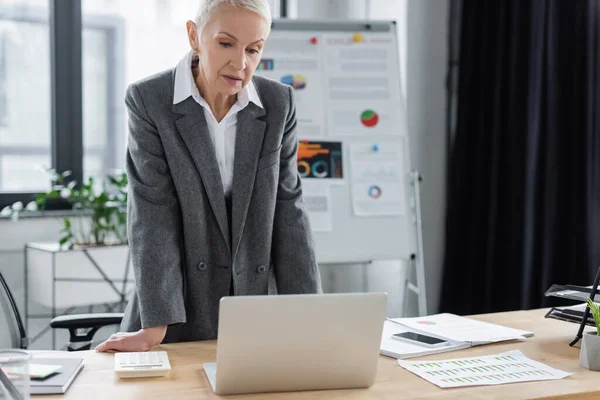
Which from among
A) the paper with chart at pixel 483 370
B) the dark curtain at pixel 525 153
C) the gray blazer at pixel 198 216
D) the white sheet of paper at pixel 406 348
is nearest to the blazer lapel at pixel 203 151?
the gray blazer at pixel 198 216

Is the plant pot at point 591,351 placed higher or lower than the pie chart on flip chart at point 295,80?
lower

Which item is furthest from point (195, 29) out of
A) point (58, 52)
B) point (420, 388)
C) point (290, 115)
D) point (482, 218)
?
point (482, 218)

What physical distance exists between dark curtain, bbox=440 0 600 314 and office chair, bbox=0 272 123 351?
2.00 metres

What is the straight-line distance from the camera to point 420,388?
4.34 feet

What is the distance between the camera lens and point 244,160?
5.66ft

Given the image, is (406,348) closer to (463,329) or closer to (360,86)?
(463,329)

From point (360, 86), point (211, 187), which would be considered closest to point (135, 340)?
point (211, 187)

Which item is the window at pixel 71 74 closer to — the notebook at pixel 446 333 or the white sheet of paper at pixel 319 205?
the white sheet of paper at pixel 319 205

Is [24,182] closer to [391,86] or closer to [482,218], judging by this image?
[391,86]

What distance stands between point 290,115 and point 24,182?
2.06 meters

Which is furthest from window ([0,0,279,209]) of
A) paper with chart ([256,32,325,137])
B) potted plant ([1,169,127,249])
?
paper with chart ([256,32,325,137])

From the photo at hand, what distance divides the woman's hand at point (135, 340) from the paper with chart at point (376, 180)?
171cm

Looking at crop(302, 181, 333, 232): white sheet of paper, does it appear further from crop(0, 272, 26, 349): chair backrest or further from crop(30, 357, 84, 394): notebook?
crop(30, 357, 84, 394): notebook

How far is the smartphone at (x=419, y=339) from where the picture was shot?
1601 mm
